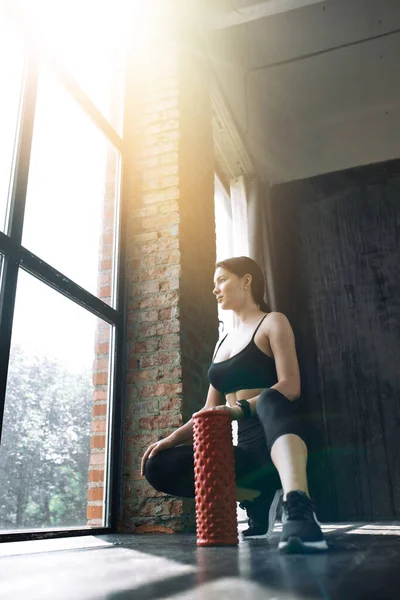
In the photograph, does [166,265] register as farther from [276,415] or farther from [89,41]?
[276,415]

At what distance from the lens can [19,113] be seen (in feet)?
6.85

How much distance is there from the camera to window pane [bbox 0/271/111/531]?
5.65 ft

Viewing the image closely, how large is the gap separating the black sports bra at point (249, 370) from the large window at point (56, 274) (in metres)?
0.66

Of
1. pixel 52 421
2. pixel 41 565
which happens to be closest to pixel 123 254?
pixel 52 421

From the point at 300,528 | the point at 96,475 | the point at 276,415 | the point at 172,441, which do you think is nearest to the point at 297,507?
the point at 300,528

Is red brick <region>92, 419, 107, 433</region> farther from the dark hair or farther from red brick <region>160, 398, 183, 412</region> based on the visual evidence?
the dark hair

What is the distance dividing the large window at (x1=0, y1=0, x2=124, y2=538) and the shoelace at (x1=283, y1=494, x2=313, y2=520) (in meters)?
0.89

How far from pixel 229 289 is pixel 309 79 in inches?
107

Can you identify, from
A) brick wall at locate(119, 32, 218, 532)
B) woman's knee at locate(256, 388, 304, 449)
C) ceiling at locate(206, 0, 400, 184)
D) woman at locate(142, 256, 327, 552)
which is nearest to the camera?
woman's knee at locate(256, 388, 304, 449)

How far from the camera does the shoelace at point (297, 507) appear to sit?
4.09ft

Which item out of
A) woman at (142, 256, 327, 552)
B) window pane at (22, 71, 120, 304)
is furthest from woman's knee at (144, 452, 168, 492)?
window pane at (22, 71, 120, 304)

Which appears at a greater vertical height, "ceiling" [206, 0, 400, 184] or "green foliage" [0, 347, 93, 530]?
"ceiling" [206, 0, 400, 184]

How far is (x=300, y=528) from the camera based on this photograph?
1209 millimetres

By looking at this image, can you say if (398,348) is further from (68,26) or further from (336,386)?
(68,26)
